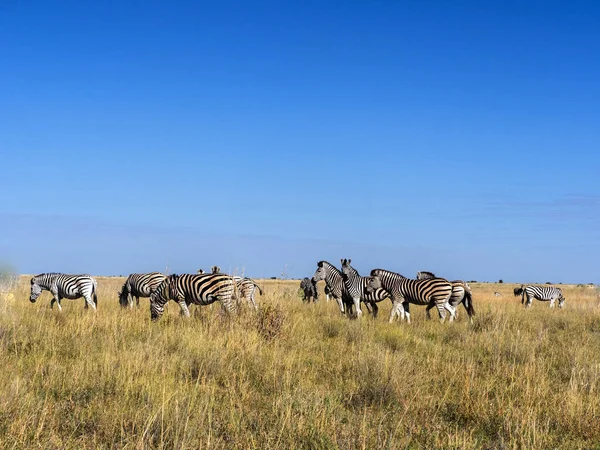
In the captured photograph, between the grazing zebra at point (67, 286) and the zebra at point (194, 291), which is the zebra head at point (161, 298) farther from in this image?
the grazing zebra at point (67, 286)

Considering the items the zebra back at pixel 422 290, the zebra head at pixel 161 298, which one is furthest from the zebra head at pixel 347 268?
the zebra head at pixel 161 298

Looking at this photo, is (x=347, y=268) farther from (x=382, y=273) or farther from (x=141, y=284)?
(x=141, y=284)

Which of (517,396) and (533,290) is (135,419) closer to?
(517,396)

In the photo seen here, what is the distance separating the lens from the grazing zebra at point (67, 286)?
1830 cm

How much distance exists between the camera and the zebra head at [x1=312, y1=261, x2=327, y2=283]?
1770 centimetres

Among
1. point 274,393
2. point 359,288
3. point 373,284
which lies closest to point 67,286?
point 359,288

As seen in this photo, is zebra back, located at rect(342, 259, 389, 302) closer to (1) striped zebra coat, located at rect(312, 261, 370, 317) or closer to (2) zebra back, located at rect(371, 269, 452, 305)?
(1) striped zebra coat, located at rect(312, 261, 370, 317)

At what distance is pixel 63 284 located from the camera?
61.2 feet

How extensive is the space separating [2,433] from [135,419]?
1.17 meters

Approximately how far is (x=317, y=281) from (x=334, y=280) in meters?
0.60

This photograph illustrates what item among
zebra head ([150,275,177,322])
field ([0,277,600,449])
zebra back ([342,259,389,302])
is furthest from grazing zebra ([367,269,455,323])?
zebra head ([150,275,177,322])

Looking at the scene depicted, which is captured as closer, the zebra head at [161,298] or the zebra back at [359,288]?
the zebra head at [161,298]

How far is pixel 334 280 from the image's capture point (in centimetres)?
1769

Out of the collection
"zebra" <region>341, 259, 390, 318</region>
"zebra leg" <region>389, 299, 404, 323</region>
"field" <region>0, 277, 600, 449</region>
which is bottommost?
"field" <region>0, 277, 600, 449</region>
